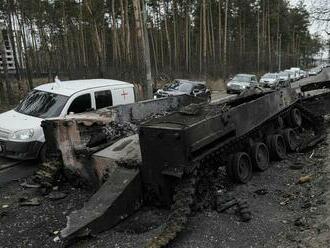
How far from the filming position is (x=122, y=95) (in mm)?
11227

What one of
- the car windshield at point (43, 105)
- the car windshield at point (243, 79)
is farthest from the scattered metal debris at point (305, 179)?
the car windshield at point (243, 79)

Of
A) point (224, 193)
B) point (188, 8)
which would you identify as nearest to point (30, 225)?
point (224, 193)

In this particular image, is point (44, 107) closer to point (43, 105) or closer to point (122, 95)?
point (43, 105)

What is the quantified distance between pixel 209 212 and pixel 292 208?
1438 mm

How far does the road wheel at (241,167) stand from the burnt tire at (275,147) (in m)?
1.50

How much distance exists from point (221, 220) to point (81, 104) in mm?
5385

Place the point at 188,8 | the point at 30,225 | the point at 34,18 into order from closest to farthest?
the point at 30,225, the point at 34,18, the point at 188,8

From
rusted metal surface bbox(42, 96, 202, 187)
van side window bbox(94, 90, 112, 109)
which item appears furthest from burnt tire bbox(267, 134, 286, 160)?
van side window bbox(94, 90, 112, 109)

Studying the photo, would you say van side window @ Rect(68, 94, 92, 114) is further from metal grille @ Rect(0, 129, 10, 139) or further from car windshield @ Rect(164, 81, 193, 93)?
car windshield @ Rect(164, 81, 193, 93)

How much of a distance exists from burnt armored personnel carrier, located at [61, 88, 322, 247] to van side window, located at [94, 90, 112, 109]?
3085 millimetres

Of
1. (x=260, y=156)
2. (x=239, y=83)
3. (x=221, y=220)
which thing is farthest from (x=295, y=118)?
(x=239, y=83)

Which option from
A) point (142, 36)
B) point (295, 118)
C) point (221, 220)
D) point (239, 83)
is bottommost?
point (239, 83)

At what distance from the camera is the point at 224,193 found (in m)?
7.20

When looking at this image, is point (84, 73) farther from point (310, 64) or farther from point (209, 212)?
point (310, 64)
